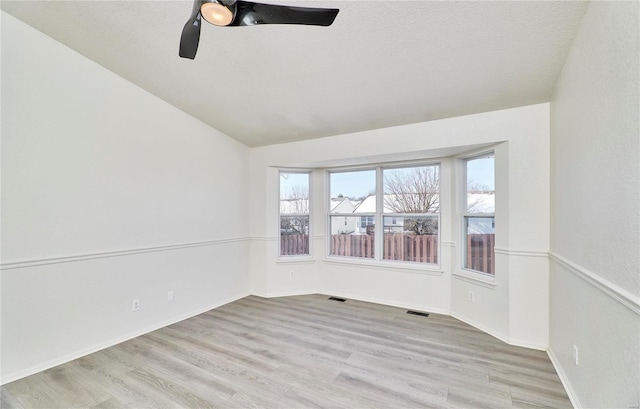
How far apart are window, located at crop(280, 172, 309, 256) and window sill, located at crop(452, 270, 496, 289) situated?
2.42 meters

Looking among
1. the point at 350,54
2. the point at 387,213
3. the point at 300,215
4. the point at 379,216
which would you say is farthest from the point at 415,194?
the point at 350,54

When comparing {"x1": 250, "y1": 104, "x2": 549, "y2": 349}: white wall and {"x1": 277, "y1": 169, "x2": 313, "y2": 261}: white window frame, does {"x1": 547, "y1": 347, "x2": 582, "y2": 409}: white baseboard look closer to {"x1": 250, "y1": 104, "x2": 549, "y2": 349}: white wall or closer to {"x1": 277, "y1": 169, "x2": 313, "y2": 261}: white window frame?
{"x1": 250, "y1": 104, "x2": 549, "y2": 349}: white wall

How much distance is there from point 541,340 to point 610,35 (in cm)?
271

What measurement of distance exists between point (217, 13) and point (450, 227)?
357 centimetres

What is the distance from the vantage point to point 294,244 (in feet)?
15.8

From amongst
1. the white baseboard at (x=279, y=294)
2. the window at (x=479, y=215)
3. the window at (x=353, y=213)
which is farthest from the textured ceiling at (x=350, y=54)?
the white baseboard at (x=279, y=294)

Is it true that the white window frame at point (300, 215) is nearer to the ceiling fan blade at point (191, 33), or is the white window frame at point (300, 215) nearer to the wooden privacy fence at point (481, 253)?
the wooden privacy fence at point (481, 253)

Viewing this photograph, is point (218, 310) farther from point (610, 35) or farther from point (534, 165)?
point (610, 35)

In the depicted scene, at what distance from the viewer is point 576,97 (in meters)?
2.00

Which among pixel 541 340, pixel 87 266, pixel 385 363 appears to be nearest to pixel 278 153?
pixel 87 266

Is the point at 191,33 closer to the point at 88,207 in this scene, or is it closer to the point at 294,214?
the point at 88,207

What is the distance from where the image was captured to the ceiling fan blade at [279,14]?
57.8 inches

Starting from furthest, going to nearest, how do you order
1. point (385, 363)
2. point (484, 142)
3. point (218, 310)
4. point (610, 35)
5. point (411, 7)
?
point (218, 310), point (484, 142), point (385, 363), point (411, 7), point (610, 35)

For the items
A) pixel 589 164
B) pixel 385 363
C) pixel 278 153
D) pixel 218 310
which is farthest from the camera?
pixel 278 153
